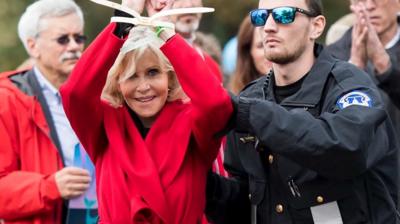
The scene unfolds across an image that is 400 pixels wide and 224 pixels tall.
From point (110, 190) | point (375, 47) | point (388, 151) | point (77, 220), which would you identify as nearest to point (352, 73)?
point (388, 151)

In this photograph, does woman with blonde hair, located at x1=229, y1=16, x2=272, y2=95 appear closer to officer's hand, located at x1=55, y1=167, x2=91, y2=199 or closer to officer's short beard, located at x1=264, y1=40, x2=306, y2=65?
officer's hand, located at x1=55, y1=167, x2=91, y2=199

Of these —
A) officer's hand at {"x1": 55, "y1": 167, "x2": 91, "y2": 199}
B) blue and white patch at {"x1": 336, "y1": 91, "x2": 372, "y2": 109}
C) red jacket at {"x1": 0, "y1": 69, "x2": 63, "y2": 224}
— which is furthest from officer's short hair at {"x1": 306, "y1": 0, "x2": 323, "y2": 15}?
red jacket at {"x1": 0, "y1": 69, "x2": 63, "y2": 224}

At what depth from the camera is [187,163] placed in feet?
17.7

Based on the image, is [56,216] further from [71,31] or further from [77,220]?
[71,31]

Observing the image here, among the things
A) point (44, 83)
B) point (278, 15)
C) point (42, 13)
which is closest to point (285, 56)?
point (278, 15)

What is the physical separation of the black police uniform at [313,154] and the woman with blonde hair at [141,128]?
0.23m

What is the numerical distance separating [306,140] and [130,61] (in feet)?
3.38

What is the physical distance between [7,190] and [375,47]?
2.45 metres

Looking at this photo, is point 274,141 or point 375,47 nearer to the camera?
point 274,141

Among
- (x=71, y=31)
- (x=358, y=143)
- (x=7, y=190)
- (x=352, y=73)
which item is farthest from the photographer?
(x=71, y=31)

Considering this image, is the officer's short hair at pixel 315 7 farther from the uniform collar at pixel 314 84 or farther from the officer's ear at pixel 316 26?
the uniform collar at pixel 314 84

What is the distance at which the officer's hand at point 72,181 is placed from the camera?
674 centimetres

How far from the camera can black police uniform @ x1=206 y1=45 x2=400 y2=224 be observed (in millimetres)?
4910

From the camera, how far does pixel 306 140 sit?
4.89 m
